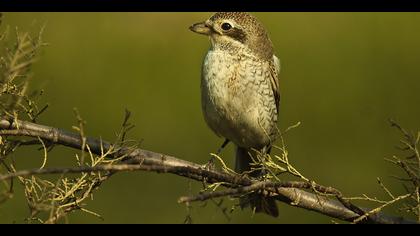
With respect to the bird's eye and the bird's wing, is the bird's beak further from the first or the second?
the bird's wing

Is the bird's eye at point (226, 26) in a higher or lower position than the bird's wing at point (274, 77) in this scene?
higher

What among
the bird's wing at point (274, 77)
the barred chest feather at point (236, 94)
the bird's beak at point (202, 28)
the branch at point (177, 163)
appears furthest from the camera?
the bird's wing at point (274, 77)

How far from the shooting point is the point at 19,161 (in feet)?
17.8

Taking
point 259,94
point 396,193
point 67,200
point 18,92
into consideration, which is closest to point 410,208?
point 67,200

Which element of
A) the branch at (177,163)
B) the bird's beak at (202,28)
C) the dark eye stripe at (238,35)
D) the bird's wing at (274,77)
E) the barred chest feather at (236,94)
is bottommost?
the branch at (177,163)

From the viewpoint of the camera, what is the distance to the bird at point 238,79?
3.54 m

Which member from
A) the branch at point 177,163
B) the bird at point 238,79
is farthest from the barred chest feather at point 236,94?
the branch at point 177,163

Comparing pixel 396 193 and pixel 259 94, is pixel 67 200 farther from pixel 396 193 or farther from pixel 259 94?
pixel 396 193

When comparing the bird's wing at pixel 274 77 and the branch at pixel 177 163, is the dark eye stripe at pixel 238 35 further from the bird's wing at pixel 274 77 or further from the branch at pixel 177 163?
the branch at pixel 177 163

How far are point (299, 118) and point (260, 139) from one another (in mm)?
2403

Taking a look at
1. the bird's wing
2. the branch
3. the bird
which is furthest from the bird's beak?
the branch

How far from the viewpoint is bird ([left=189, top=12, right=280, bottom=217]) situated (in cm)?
354

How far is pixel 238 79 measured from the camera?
11.7ft

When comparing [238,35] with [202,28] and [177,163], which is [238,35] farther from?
[177,163]
